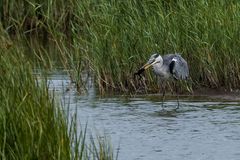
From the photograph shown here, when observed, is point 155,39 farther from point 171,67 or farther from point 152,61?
point 152,61

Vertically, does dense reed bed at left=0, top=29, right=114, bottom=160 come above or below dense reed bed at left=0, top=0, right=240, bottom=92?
below

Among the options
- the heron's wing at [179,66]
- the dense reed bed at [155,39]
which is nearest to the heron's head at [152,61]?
the heron's wing at [179,66]

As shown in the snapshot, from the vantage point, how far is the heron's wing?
13.2 m

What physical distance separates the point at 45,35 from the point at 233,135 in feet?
36.2

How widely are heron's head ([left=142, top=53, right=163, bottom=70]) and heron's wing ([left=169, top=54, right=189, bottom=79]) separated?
163mm

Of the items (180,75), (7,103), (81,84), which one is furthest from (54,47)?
(7,103)

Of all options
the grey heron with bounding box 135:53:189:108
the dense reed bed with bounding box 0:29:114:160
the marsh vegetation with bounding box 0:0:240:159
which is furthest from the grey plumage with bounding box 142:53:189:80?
the dense reed bed with bounding box 0:29:114:160

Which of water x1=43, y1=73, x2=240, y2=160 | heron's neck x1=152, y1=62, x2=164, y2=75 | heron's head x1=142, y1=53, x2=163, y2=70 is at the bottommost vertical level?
water x1=43, y1=73, x2=240, y2=160

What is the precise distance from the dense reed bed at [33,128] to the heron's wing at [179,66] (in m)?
4.87

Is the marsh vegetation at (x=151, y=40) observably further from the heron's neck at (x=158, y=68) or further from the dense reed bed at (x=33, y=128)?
the dense reed bed at (x=33, y=128)

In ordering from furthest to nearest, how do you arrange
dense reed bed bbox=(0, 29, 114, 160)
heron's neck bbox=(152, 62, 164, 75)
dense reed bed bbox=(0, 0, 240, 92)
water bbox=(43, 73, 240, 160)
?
dense reed bed bbox=(0, 0, 240, 92), heron's neck bbox=(152, 62, 164, 75), water bbox=(43, 73, 240, 160), dense reed bed bbox=(0, 29, 114, 160)

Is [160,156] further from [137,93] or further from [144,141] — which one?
[137,93]

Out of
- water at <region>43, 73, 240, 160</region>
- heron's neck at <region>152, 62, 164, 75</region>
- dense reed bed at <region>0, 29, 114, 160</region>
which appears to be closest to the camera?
dense reed bed at <region>0, 29, 114, 160</region>

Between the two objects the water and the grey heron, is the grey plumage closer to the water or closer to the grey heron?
the grey heron
